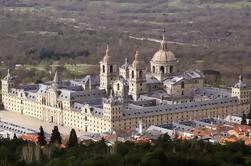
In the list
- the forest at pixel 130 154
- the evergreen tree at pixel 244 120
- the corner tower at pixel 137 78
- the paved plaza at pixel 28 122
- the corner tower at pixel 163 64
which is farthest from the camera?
the corner tower at pixel 163 64

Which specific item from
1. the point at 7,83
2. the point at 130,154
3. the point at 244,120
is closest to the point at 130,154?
the point at 130,154

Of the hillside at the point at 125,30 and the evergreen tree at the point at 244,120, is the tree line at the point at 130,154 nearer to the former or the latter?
the evergreen tree at the point at 244,120

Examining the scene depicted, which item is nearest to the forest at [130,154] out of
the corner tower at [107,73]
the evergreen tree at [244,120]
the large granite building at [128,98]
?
the evergreen tree at [244,120]

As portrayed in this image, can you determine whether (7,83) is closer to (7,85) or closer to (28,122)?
(7,85)

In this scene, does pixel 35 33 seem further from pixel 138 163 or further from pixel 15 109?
pixel 138 163

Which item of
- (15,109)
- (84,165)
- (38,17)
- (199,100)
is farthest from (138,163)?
(38,17)

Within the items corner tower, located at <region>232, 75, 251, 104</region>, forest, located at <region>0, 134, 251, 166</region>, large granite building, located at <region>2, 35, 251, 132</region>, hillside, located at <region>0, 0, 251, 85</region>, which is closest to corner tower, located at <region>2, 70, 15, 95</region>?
large granite building, located at <region>2, 35, 251, 132</region>
